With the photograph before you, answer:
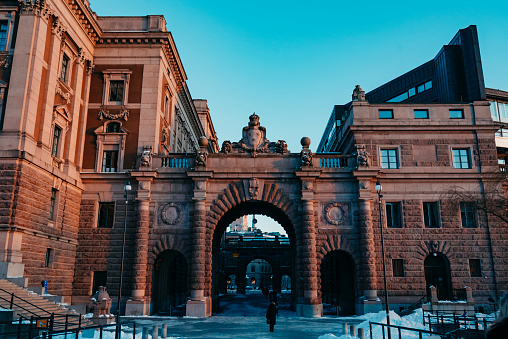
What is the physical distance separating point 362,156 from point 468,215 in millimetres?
9300

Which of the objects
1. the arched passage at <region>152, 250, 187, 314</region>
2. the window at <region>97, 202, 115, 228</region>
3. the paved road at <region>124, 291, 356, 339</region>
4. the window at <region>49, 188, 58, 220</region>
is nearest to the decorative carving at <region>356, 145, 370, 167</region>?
the paved road at <region>124, 291, 356, 339</region>

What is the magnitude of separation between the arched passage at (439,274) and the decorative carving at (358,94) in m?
13.4

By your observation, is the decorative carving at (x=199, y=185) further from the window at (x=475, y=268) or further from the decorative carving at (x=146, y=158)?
the window at (x=475, y=268)

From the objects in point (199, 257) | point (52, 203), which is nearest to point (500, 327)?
point (199, 257)

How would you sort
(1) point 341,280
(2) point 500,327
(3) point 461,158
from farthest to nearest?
(1) point 341,280
(3) point 461,158
(2) point 500,327

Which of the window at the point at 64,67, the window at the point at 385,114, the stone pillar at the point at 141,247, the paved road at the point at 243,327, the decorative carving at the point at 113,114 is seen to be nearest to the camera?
the paved road at the point at 243,327

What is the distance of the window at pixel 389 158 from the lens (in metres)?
34.9

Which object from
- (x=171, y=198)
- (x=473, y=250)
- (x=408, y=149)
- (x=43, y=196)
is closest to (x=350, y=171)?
(x=408, y=149)

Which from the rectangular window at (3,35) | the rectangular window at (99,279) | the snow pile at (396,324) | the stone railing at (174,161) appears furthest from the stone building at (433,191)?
the rectangular window at (3,35)

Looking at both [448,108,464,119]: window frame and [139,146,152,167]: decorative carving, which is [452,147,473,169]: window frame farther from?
[139,146,152,167]: decorative carving

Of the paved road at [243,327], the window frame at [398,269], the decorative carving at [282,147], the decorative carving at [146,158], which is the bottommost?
the paved road at [243,327]

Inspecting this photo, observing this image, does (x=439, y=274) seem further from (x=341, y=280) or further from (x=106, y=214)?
(x=106, y=214)

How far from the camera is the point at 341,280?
128ft

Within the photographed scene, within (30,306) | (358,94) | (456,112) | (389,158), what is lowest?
(30,306)
